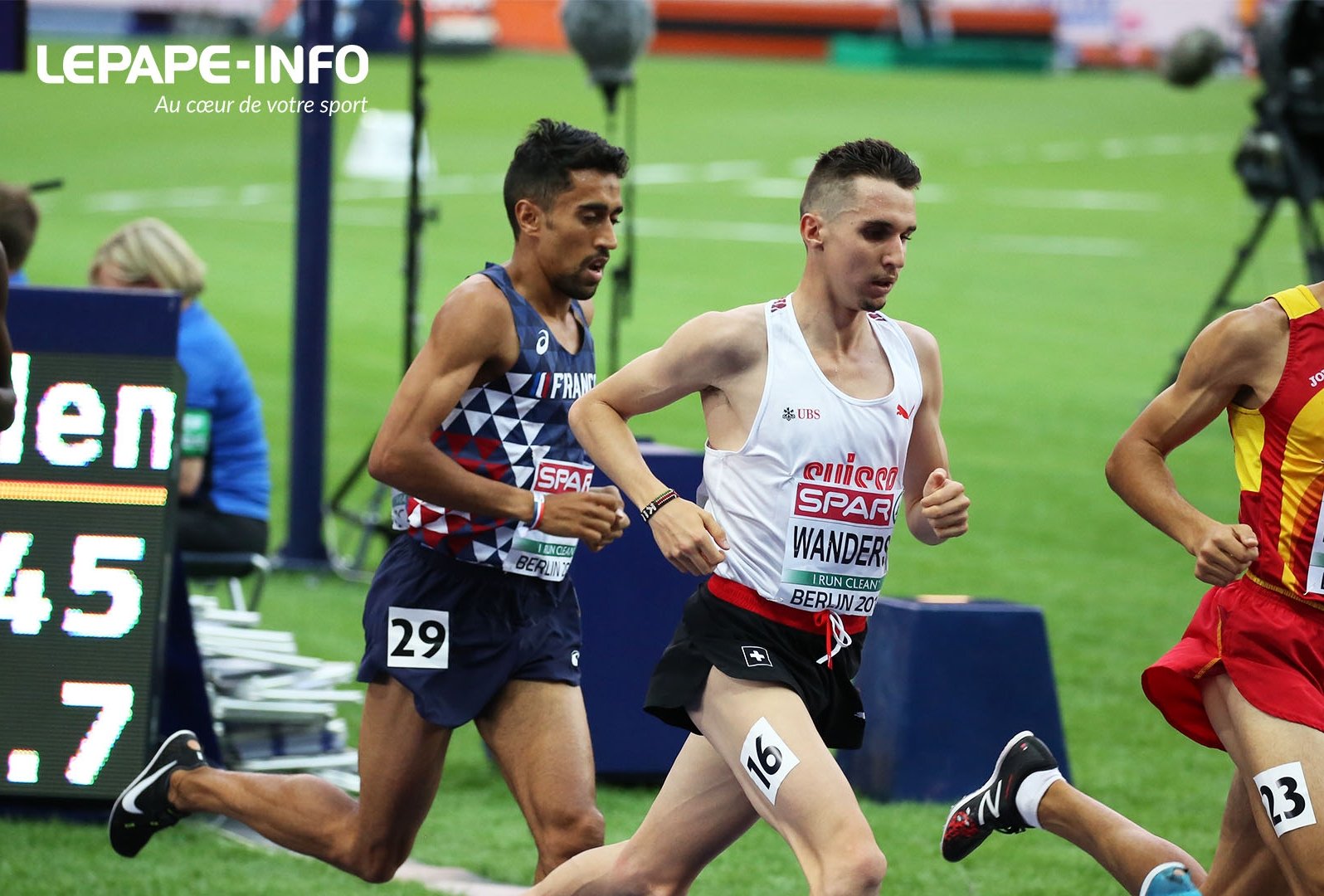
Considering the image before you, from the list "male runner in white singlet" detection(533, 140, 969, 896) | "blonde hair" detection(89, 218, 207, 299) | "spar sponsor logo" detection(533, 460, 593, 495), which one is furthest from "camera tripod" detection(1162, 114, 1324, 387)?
"male runner in white singlet" detection(533, 140, 969, 896)

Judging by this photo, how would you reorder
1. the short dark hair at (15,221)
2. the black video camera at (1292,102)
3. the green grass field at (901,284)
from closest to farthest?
the green grass field at (901,284) < the short dark hair at (15,221) < the black video camera at (1292,102)

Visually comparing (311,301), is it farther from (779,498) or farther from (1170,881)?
(1170,881)

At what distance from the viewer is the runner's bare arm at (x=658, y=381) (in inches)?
201

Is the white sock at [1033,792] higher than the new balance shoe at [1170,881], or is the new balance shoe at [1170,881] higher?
the white sock at [1033,792]

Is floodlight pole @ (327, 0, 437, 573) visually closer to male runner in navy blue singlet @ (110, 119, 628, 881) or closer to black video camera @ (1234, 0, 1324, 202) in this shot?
male runner in navy blue singlet @ (110, 119, 628, 881)

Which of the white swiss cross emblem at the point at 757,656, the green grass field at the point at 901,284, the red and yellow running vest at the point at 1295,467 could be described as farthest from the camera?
the green grass field at the point at 901,284

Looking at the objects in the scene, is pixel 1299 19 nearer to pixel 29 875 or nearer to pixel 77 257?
pixel 29 875

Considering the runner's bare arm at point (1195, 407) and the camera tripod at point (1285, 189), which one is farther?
the camera tripod at point (1285, 189)

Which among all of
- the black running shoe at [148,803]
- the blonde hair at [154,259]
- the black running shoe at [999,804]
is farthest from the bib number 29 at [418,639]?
the blonde hair at [154,259]

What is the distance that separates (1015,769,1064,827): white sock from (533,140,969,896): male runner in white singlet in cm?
63

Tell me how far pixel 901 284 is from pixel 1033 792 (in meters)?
19.3

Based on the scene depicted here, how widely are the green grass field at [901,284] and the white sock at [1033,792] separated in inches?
48.9

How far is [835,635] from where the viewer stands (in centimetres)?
513

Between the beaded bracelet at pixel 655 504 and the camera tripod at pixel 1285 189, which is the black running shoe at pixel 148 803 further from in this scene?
the camera tripod at pixel 1285 189
